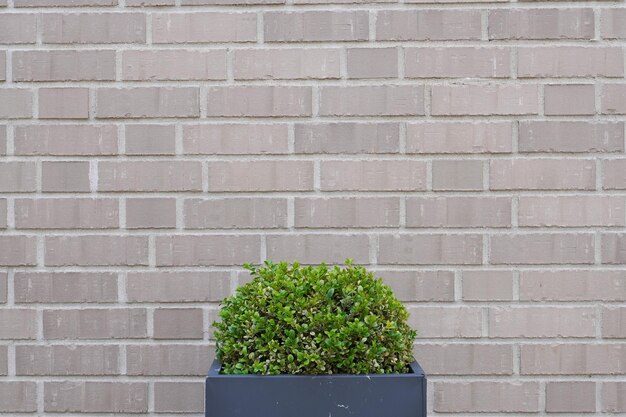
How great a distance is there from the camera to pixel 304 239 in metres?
2.32

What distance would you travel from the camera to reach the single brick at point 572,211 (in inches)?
91.0

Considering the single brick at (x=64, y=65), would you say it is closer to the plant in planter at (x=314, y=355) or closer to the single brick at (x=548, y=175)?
the plant in planter at (x=314, y=355)

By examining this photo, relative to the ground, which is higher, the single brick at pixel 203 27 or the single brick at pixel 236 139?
the single brick at pixel 203 27

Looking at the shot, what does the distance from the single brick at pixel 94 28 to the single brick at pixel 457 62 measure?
36.3 inches

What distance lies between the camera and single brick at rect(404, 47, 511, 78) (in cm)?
232

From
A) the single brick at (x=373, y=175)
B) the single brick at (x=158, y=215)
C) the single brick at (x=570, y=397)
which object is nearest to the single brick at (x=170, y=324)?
the single brick at (x=158, y=215)

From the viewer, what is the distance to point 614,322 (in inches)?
91.3

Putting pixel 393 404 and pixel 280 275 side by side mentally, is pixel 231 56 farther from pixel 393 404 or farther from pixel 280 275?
pixel 393 404

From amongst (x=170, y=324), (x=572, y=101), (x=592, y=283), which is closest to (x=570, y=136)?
(x=572, y=101)

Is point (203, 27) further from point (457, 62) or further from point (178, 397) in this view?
point (178, 397)

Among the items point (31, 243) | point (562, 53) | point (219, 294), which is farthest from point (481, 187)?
point (31, 243)

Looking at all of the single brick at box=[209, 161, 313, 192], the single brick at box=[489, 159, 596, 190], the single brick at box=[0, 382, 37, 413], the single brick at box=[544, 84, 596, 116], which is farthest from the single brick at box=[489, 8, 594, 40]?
the single brick at box=[0, 382, 37, 413]

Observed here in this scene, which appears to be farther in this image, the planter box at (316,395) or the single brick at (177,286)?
the single brick at (177,286)

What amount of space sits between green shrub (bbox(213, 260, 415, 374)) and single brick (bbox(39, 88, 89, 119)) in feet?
3.01
